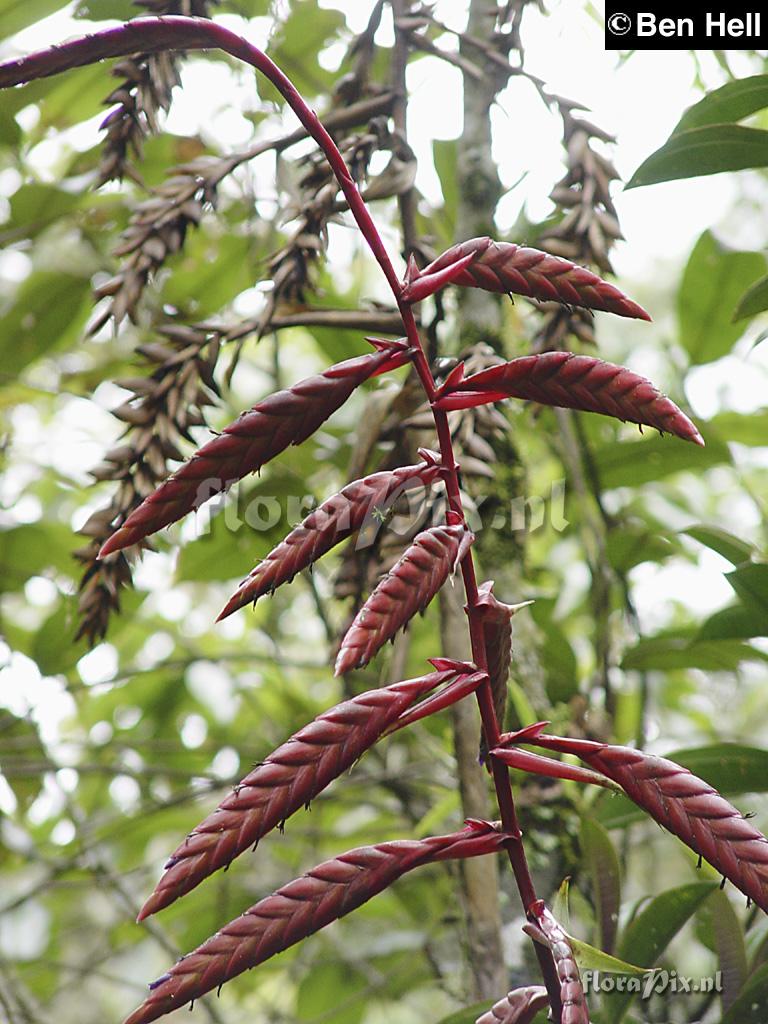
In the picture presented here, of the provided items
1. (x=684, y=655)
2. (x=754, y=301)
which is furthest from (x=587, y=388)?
(x=684, y=655)

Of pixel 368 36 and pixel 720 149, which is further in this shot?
pixel 368 36

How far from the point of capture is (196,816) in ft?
4.59

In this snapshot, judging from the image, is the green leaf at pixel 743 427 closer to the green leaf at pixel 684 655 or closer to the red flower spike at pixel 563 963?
the green leaf at pixel 684 655

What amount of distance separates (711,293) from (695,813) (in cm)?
88

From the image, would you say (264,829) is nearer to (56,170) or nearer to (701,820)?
(701,820)

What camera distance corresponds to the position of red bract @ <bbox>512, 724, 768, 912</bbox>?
0.30m

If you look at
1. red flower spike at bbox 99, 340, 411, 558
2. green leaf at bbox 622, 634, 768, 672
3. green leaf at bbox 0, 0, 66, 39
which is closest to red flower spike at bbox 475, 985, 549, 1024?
red flower spike at bbox 99, 340, 411, 558

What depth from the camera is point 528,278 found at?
0.37 m

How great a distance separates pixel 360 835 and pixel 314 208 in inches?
33.3

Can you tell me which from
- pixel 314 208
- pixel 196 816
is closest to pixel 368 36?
pixel 314 208

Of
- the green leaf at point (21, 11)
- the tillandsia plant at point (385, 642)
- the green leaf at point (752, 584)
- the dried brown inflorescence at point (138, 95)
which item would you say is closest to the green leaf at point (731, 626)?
the green leaf at point (752, 584)

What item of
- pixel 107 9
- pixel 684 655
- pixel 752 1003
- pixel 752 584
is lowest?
pixel 752 1003

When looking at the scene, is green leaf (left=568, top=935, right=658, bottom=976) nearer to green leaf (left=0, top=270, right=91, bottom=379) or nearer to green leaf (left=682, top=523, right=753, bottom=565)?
green leaf (left=682, top=523, right=753, bottom=565)

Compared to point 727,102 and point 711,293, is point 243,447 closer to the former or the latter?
point 727,102
